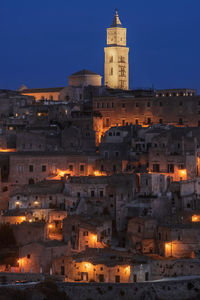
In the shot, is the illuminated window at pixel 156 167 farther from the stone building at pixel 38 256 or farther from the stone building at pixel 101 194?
the stone building at pixel 38 256

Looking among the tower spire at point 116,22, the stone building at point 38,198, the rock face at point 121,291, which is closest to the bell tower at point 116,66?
the tower spire at point 116,22

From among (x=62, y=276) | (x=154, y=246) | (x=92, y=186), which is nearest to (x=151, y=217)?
(x=154, y=246)

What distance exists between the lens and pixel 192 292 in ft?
112

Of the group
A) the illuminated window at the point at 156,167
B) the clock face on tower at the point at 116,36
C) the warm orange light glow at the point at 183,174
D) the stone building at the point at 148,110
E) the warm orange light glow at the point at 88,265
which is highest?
the clock face on tower at the point at 116,36

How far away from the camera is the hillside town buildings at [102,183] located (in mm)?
36625

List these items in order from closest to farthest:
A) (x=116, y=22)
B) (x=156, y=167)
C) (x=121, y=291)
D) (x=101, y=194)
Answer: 1. (x=121, y=291)
2. (x=101, y=194)
3. (x=156, y=167)
4. (x=116, y=22)

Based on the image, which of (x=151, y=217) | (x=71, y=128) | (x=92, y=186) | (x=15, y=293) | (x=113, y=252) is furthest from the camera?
(x=71, y=128)

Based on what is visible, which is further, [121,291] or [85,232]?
[85,232]

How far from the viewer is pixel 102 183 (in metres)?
42.6

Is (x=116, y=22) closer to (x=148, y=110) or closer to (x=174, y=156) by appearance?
(x=148, y=110)

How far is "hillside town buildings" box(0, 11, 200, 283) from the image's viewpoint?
3662 centimetres

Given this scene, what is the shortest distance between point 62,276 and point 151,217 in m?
7.23

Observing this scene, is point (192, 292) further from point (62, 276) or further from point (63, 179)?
point (63, 179)

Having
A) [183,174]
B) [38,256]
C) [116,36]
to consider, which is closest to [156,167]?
[183,174]
